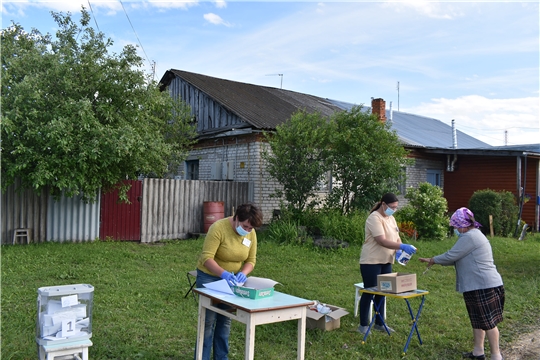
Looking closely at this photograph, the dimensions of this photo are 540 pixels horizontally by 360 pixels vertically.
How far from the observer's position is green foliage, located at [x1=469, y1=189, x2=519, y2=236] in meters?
15.3

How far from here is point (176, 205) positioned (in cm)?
1276

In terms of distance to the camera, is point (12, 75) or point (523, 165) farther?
point (523, 165)

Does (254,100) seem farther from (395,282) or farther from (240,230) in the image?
(240,230)

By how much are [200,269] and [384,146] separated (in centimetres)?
936

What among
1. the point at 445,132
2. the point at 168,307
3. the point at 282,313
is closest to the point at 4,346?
the point at 168,307

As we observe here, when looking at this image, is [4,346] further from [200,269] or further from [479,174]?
[479,174]

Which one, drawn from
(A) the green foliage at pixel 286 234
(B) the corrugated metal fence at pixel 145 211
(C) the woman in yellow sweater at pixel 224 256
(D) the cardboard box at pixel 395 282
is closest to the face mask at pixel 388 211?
(D) the cardboard box at pixel 395 282

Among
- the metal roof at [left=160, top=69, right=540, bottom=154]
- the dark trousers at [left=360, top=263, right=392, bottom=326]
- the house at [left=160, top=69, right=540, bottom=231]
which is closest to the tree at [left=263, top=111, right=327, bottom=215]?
the house at [left=160, top=69, right=540, bottom=231]

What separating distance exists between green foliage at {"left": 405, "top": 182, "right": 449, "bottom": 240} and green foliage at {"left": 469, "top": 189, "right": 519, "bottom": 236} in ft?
7.97

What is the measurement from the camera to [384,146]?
41.9ft

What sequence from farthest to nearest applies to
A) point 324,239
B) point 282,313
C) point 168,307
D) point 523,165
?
point 523,165
point 324,239
point 168,307
point 282,313

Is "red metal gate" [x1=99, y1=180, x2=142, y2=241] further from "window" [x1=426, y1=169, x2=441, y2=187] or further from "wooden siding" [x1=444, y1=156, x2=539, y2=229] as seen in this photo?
"wooden siding" [x1=444, y1=156, x2=539, y2=229]

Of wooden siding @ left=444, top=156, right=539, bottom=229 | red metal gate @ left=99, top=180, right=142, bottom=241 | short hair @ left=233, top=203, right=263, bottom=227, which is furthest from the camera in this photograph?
wooden siding @ left=444, top=156, right=539, bottom=229

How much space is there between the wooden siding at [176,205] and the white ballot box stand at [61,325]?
8.24 m
